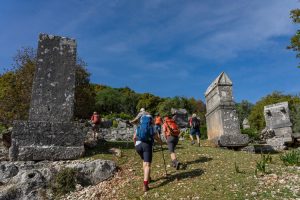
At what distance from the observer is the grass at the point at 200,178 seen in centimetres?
679

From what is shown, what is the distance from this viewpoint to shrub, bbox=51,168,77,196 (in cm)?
800

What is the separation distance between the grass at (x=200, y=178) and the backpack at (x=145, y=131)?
1.11 m

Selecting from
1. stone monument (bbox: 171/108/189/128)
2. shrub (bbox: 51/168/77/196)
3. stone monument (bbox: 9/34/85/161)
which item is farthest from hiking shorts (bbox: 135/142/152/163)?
stone monument (bbox: 171/108/189/128)

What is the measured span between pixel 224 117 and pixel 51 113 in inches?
294

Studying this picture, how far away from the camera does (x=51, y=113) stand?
1038 cm

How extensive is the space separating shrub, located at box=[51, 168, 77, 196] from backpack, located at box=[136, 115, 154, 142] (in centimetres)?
207

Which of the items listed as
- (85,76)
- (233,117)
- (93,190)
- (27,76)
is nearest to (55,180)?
(93,190)

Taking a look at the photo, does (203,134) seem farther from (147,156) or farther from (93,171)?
(147,156)

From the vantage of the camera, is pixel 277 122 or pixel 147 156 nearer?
pixel 147 156

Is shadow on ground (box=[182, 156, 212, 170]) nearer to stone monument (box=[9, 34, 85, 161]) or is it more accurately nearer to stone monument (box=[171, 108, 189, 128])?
stone monument (box=[9, 34, 85, 161])

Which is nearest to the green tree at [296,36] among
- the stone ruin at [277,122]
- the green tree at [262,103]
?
the stone ruin at [277,122]

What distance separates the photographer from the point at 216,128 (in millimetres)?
14891

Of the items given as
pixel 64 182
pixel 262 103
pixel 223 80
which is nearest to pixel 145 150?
pixel 64 182

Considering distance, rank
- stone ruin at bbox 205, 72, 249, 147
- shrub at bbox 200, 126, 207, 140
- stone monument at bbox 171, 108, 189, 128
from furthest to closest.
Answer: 1. stone monument at bbox 171, 108, 189, 128
2. shrub at bbox 200, 126, 207, 140
3. stone ruin at bbox 205, 72, 249, 147
